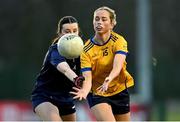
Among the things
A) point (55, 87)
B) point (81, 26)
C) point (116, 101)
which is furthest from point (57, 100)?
point (81, 26)

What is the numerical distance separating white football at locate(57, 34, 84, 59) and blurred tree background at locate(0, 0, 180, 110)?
2241 centimetres

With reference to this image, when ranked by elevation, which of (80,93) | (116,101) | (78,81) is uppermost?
(78,81)

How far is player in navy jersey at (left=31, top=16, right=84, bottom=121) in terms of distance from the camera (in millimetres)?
11734

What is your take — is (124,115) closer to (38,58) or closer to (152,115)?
(152,115)

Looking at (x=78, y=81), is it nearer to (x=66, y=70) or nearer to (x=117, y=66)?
(x=66, y=70)

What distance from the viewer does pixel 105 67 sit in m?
11.8

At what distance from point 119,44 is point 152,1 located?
3080 centimetres

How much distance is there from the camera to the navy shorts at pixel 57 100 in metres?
12.0

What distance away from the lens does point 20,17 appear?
3978 cm

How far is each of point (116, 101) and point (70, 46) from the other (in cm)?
125

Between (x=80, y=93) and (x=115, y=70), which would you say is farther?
(x=115, y=70)

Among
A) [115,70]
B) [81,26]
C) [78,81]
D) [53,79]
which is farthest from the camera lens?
[81,26]

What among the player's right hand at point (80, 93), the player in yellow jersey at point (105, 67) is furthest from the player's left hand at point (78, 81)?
the player in yellow jersey at point (105, 67)

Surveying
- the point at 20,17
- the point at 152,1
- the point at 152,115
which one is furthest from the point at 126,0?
the point at 152,115
